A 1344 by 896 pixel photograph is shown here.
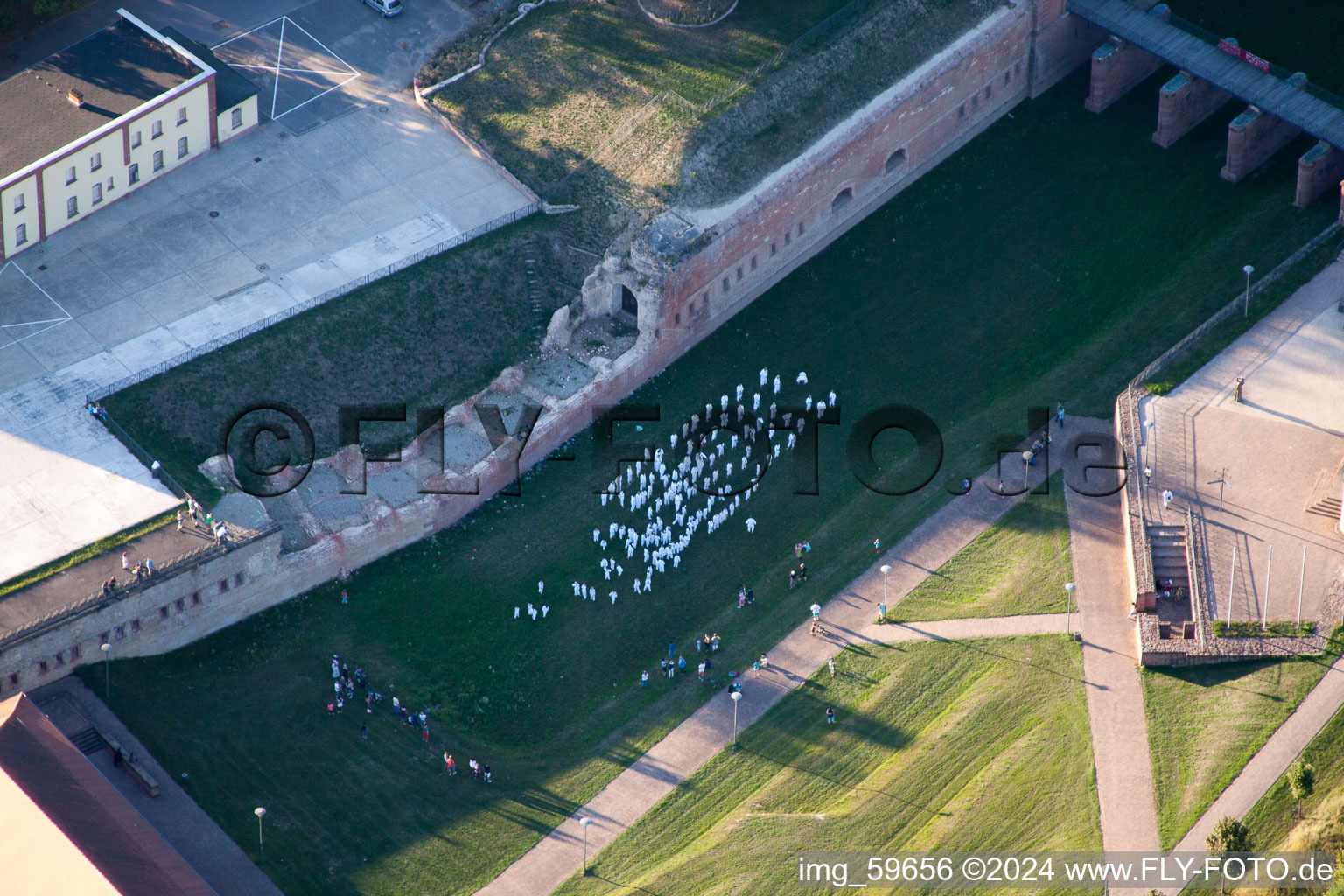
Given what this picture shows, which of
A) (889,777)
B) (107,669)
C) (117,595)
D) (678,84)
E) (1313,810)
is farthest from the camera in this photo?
(678,84)

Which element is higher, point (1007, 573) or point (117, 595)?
point (1007, 573)

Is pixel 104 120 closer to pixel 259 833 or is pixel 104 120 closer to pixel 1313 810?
pixel 259 833

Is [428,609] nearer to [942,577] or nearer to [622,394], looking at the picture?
[622,394]

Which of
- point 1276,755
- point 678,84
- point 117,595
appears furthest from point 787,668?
point 678,84

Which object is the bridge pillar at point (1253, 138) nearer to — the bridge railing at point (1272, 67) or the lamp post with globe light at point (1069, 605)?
the bridge railing at point (1272, 67)

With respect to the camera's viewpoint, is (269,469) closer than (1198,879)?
No

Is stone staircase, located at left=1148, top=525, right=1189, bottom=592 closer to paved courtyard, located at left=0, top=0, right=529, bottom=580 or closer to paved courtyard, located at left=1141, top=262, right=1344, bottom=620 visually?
paved courtyard, located at left=1141, top=262, right=1344, bottom=620

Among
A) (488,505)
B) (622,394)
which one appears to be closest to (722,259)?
(622,394)
